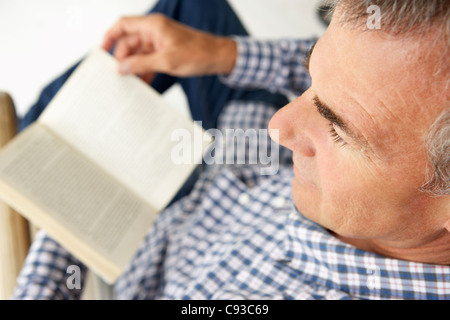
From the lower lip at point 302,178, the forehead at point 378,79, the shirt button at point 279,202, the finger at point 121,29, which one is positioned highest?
the forehead at point 378,79

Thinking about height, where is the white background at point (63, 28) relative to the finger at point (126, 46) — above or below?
below

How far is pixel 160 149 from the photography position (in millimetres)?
949

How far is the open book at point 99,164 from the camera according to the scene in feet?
2.56

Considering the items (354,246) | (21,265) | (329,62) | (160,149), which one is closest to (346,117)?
(329,62)

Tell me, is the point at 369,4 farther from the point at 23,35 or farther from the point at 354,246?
the point at 23,35

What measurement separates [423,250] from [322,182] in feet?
Answer: 0.61

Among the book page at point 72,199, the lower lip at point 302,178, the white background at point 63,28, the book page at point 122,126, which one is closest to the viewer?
the lower lip at point 302,178

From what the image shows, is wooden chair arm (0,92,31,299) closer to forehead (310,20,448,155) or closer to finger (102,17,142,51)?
finger (102,17,142,51)

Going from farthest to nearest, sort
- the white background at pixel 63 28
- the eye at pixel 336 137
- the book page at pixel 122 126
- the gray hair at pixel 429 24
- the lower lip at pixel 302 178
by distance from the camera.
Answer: the white background at pixel 63 28, the book page at pixel 122 126, the lower lip at pixel 302 178, the eye at pixel 336 137, the gray hair at pixel 429 24

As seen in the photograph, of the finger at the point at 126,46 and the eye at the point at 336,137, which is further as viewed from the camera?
the finger at the point at 126,46

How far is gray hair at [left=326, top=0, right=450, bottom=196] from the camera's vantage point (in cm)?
40

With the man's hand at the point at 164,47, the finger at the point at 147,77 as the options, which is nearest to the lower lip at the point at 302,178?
the man's hand at the point at 164,47

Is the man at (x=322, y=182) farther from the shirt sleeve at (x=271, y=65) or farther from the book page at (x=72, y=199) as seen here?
the book page at (x=72, y=199)

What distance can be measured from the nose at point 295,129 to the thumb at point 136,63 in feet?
1.50
